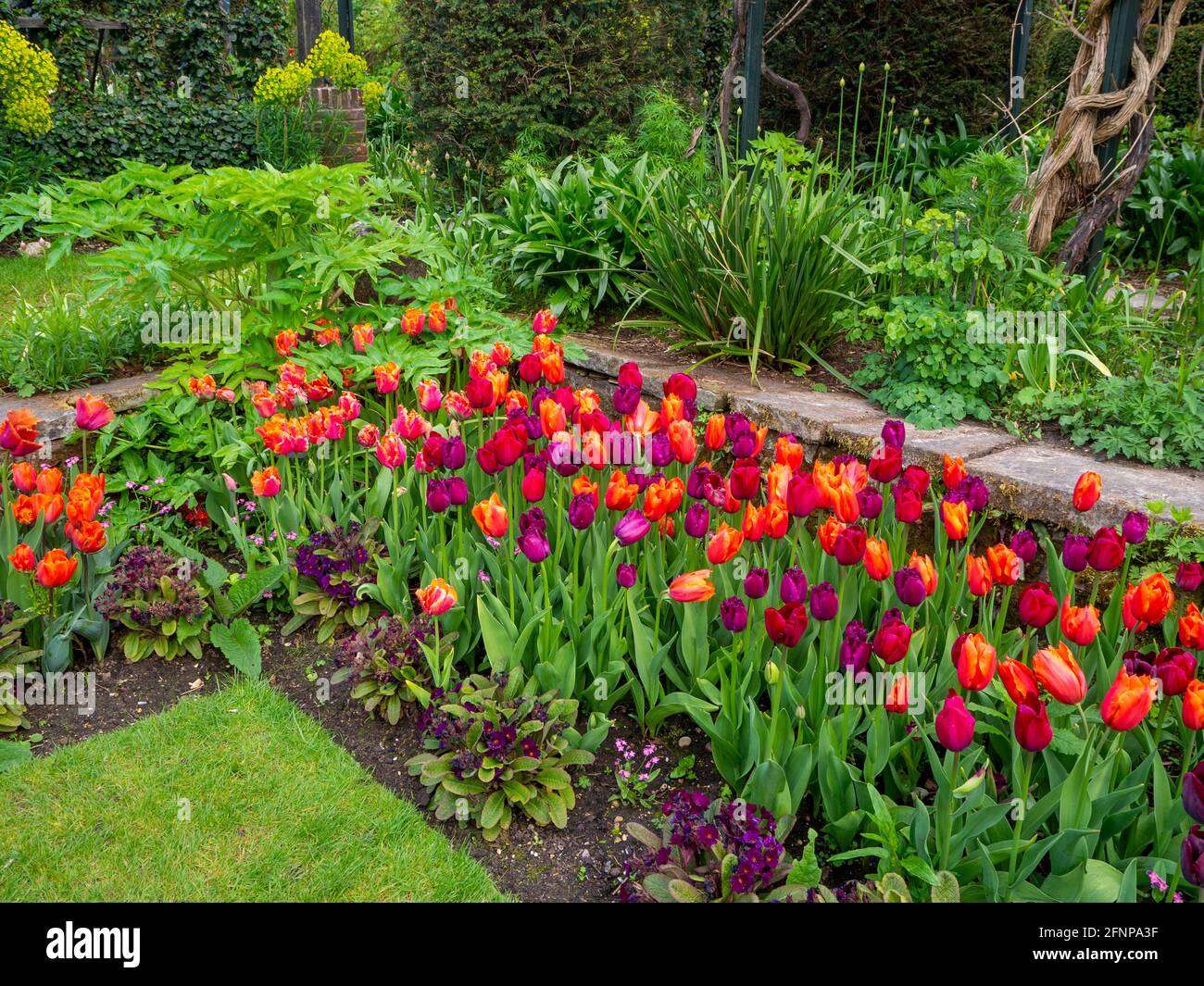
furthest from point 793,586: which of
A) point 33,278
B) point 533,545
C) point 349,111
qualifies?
point 349,111

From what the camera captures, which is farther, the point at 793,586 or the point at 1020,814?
the point at 793,586

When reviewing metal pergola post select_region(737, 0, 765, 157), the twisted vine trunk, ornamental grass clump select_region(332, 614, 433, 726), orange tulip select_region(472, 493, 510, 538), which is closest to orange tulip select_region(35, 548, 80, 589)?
ornamental grass clump select_region(332, 614, 433, 726)

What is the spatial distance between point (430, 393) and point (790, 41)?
6580 mm

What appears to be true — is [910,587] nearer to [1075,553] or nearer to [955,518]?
[955,518]

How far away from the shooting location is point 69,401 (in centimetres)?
427

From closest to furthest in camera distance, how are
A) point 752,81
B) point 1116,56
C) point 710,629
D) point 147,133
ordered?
point 710,629
point 1116,56
point 752,81
point 147,133

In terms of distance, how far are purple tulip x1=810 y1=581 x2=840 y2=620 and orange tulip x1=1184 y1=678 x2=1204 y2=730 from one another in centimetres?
69

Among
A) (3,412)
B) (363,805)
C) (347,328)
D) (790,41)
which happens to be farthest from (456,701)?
(790,41)

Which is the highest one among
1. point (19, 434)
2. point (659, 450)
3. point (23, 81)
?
point (23, 81)

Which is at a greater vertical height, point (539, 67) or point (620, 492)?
point (539, 67)

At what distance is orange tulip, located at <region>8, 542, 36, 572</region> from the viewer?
9.71 ft

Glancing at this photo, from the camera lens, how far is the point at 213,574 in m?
3.44

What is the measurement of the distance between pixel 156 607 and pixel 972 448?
9.14ft
